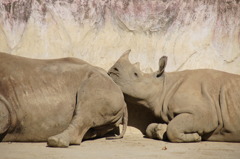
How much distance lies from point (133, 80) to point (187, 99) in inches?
41.3

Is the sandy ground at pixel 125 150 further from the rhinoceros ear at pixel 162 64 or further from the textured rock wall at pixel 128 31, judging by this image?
the textured rock wall at pixel 128 31

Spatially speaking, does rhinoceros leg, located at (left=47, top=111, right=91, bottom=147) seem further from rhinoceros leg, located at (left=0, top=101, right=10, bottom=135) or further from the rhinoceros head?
the rhinoceros head

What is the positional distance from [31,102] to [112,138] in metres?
1.58

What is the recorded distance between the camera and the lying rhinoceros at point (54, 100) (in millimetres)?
8812

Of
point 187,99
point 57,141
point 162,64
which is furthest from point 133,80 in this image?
point 57,141

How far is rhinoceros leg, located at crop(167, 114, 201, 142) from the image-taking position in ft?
30.7

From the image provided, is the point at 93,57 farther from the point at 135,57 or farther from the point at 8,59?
the point at 8,59

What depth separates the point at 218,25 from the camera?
39.4ft

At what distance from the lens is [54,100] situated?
9109 millimetres

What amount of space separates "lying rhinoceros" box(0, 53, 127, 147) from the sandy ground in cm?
26

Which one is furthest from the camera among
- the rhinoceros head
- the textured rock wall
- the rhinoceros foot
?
the textured rock wall

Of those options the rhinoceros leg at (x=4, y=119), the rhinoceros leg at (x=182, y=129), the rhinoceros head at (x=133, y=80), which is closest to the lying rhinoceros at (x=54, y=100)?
the rhinoceros leg at (x=4, y=119)

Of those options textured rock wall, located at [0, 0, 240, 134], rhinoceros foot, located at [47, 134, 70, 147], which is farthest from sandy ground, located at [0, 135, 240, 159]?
textured rock wall, located at [0, 0, 240, 134]

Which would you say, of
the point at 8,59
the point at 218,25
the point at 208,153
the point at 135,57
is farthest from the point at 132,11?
the point at 208,153
